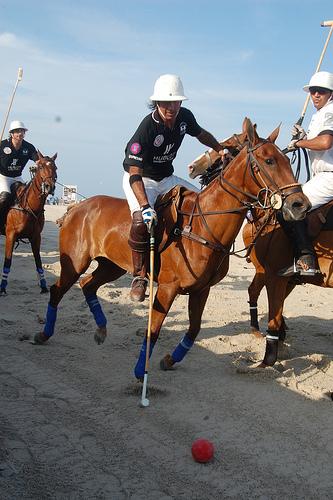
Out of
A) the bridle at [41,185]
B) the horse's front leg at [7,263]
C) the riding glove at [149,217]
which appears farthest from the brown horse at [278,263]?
the horse's front leg at [7,263]

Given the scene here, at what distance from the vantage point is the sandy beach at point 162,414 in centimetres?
388

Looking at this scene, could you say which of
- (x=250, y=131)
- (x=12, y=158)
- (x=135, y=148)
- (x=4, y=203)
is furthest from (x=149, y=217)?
(x=12, y=158)

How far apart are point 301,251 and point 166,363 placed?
82.7 inches

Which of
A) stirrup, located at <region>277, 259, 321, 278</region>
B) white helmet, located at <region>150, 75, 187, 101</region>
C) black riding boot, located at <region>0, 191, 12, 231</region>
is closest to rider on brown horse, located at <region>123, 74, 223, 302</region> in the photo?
white helmet, located at <region>150, 75, 187, 101</region>

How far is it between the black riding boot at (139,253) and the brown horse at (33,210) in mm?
5193

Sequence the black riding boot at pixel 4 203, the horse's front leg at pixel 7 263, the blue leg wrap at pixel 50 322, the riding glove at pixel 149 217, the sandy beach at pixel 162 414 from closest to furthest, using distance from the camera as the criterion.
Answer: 1. the sandy beach at pixel 162 414
2. the riding glove at pixel 149 217
3. the blue leg wrap at pixel 50 322
4. the horse's front leg at pixel 7 263
5. the black riding boot at pixel 4 203

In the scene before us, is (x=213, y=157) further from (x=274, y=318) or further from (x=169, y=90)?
(x=274, y=318)

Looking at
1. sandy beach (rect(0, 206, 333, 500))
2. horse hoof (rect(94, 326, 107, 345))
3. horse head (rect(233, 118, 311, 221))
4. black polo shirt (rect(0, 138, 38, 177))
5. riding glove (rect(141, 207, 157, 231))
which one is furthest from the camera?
black polo shirt (rect(0, 138, 38, 177))

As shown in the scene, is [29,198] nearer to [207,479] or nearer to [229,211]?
[229,211]

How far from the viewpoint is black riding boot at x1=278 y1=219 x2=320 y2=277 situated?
617 centimetres

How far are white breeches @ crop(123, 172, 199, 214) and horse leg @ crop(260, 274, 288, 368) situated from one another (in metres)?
1.54

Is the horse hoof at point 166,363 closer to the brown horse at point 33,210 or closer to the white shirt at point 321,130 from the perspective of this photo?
the white shirt at point 321,130

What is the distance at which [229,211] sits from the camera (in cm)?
548

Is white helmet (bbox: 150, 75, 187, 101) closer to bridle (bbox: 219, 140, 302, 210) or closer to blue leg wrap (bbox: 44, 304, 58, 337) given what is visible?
bridle (bbox: 219, 140, 302, 210)
